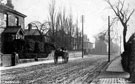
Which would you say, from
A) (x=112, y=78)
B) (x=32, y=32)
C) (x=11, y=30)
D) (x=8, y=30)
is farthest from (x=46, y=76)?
(x=32, y=32)

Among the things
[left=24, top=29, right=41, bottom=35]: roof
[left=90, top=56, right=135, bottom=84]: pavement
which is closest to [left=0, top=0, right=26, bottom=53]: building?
[left=24, top=29, right=41, bottom=35]: roof

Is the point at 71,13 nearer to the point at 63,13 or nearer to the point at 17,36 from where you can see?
the point at 63,13

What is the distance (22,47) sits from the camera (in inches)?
1262

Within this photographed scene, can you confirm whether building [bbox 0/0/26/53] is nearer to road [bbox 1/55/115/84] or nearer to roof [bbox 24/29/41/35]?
roof [bbox 24/29/41/35]

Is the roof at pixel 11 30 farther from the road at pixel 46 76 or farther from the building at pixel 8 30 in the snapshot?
the road at pixel 46 76

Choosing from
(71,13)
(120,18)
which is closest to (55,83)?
(120,18)

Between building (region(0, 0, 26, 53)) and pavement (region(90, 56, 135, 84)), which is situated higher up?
building (region(0, 0, 26, 53))

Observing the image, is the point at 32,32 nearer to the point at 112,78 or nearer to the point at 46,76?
the point at 46,76

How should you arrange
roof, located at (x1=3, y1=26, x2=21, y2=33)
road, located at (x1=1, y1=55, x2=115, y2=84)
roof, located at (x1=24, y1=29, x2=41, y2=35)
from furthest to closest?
roof, located at (x1=24, y1=29, x2=41, y2=35)
roof, located at (x1=3, y1=26, x2=21, y2=33)
road, located at (x1=1, y1=55, x2=115, y2=84)

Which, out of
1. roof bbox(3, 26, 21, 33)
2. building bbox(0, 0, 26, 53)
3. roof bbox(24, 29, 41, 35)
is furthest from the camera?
roof bbox(24, 29, 41, 35)

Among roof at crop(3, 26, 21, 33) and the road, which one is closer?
the road

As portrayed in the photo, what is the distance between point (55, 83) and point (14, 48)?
2335 cm

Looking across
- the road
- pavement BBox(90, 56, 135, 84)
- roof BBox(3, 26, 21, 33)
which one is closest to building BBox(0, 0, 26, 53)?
roof BBox(3, 26, 21, 33)

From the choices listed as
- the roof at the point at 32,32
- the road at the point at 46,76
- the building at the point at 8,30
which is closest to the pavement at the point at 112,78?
the road at the point at 46,76
